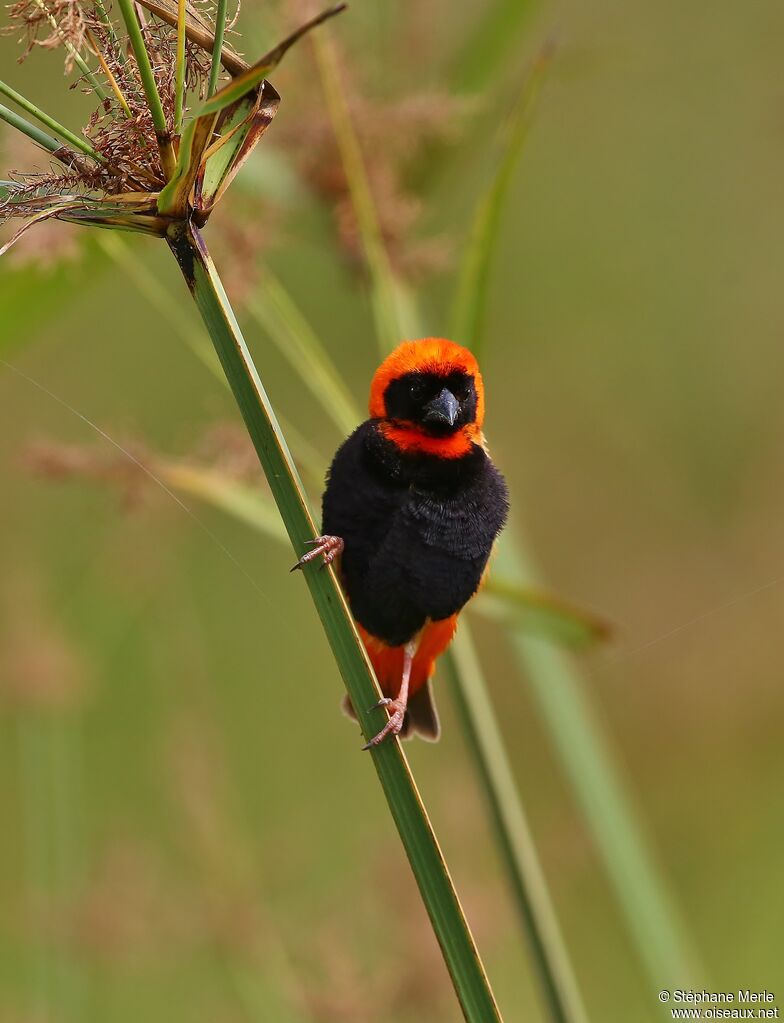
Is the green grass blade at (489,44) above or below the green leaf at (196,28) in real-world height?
above

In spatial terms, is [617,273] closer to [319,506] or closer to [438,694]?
[438,694]

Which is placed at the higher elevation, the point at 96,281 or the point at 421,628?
the point at 96,281

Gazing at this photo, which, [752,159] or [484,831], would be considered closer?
[484,831]

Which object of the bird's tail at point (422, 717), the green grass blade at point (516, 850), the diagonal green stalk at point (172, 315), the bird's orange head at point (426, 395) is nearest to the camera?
the green grass blade at point (516, 850)

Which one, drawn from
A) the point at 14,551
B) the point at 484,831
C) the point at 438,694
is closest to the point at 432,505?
the point at 484,831

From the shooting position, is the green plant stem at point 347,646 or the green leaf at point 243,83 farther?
the green plant stem at point 347,646

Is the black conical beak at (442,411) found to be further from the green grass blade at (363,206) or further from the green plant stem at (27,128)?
the green plant stem at (27,128)

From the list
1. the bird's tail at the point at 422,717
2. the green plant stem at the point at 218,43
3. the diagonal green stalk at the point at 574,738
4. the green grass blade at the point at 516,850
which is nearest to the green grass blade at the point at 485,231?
the diagonal green stalk at the point at 574,738
